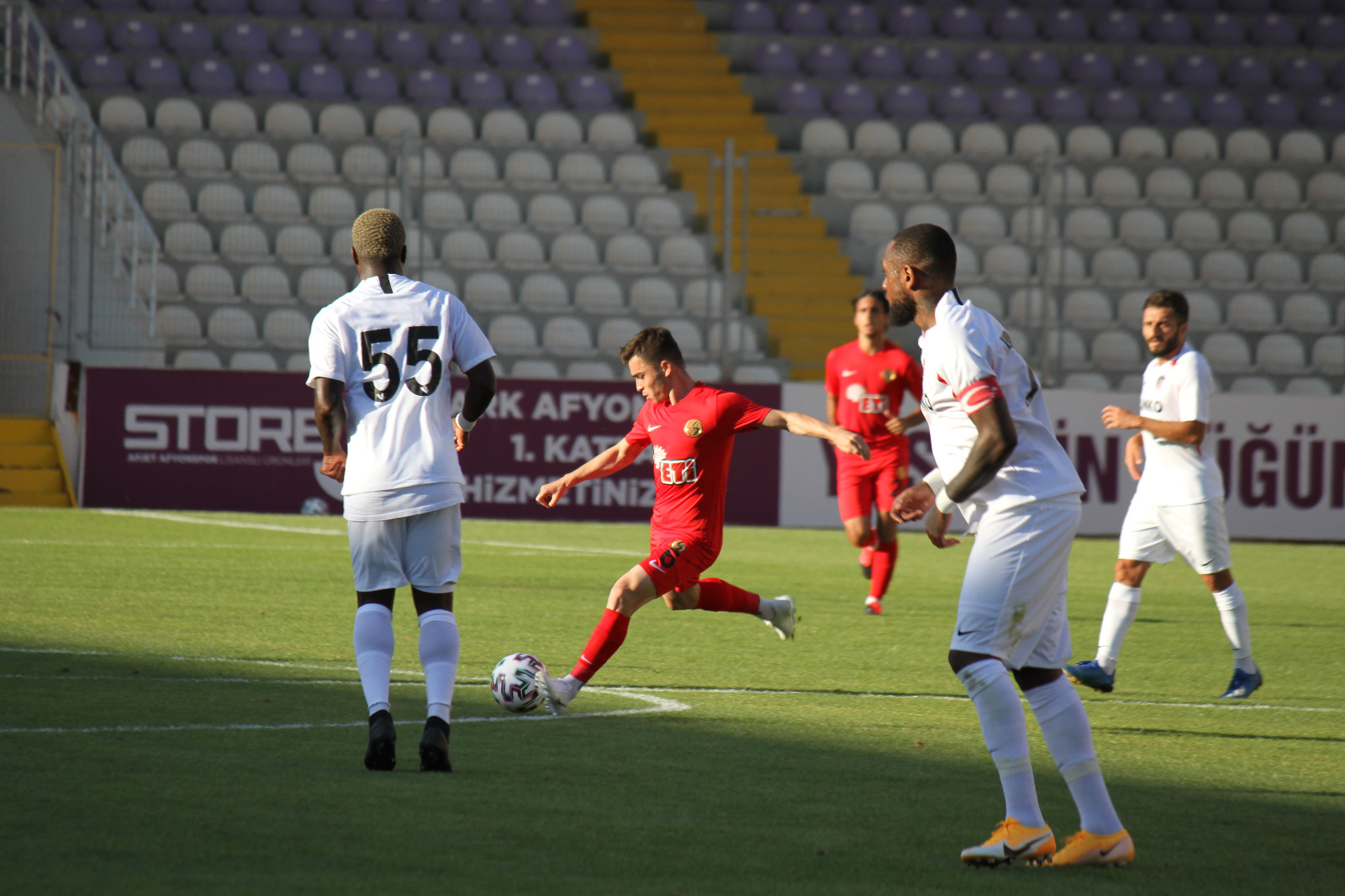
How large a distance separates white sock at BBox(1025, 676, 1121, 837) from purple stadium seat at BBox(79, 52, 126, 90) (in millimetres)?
20128

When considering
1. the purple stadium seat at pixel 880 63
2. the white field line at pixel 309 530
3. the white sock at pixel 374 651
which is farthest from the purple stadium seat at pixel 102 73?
the white sock at pixel 374 651

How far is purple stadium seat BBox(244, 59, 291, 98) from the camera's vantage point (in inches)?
861

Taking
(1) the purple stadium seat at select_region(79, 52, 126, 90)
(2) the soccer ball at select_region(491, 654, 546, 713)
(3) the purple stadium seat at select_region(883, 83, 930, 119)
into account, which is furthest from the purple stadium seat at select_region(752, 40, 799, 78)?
(2) the soccer ball at select_region(491, 654, 546, 713)

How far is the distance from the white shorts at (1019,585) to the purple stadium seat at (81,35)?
20.9 m

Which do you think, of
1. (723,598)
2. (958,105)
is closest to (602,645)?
(723,598)

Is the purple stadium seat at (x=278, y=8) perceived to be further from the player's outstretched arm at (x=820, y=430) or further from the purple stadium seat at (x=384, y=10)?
the player's outstretched arm at (x=820, y=430)

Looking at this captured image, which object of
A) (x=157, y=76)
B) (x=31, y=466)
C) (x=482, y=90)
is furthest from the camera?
(x=482, y=90)

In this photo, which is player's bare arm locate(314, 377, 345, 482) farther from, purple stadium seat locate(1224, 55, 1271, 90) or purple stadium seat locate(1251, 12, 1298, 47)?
purple stadium seat locate(1251, 12, 1298, 47)

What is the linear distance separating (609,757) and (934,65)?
2130 cm

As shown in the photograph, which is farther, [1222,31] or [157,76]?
[1222,31]

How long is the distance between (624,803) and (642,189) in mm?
17343

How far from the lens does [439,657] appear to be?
17.1 ft

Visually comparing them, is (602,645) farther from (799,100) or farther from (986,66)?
(986,66)

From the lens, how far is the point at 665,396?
677 cm
